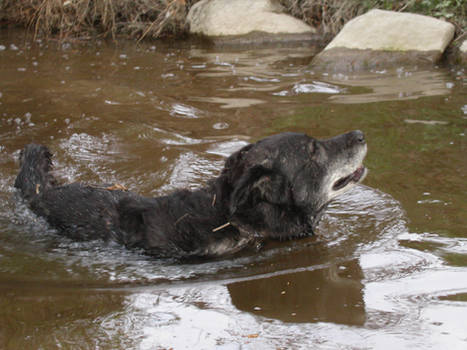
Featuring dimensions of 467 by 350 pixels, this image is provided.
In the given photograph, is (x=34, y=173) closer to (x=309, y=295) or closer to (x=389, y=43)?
(x=309, y=295)

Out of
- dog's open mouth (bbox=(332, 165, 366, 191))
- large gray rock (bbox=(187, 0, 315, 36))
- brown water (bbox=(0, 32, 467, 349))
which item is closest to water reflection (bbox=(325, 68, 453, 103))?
brown water (bbox=(0, 32, 467, 349))

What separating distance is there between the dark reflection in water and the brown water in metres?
0.02

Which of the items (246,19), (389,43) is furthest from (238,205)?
(246,19)

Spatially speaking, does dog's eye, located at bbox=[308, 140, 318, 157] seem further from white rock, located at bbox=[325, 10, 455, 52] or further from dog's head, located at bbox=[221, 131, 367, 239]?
white rock, located at bbox=[325, 10, 455, 52]

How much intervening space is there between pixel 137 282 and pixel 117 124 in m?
4.41

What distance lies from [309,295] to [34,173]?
10.7ft

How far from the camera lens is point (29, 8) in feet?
56.0

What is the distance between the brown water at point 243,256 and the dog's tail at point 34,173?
0.75 ft

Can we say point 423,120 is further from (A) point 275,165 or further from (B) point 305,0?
(B) point 305,0

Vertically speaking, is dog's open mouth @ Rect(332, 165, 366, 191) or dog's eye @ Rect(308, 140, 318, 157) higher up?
dog's eye @ Rect(308, 140, 318, 157)

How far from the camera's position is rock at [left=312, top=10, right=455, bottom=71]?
1099 centimetres

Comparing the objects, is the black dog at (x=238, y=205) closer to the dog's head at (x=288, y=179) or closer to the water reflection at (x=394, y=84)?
the dog's head at (x=288, y=179)

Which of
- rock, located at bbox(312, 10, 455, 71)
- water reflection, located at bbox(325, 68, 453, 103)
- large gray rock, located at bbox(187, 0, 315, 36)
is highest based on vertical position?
large gray rock, located at bbox(187, 0, 315, 36)

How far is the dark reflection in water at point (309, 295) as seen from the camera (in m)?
3.77
